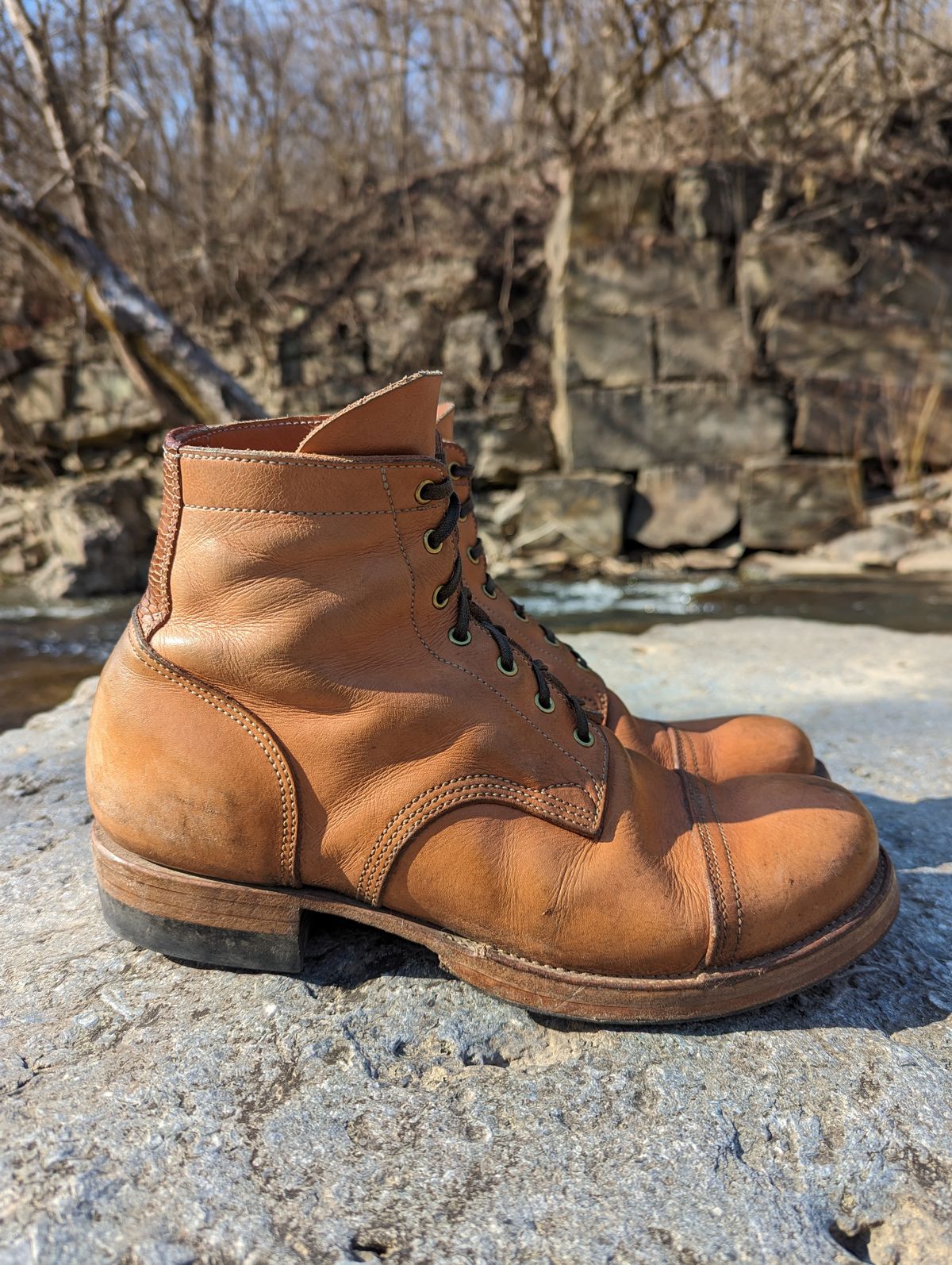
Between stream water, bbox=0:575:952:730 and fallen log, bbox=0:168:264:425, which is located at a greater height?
fallen log, bbox=0:168:264:425

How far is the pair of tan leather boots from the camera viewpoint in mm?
971

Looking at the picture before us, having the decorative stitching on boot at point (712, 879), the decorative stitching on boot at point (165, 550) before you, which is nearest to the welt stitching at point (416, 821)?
the decorative stitching on boot at point (712, 879)

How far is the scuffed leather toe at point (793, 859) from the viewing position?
100 cm

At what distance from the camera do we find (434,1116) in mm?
888

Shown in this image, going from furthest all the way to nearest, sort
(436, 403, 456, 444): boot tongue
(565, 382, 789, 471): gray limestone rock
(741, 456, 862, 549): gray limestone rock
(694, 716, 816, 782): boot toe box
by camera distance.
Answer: (565, 382, 789, 471): gray limestone rock, (741, 456, 862, 549): gray limestone rock, (436, 403, 456, 444): boot tongue, (694, 716, 816, 782): boot toe box

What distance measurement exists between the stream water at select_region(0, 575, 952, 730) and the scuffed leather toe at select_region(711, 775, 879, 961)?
3.13 meters

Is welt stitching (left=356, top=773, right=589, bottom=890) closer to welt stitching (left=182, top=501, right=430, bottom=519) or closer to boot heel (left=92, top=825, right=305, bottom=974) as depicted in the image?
boot heel (left=92, top=825, right=305, bottom=974)

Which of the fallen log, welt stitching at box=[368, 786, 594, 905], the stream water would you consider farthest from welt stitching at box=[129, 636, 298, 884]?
the fallen log

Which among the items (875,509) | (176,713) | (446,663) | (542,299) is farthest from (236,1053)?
(542,299)

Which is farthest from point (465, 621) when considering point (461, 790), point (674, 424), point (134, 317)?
point (674, 424)

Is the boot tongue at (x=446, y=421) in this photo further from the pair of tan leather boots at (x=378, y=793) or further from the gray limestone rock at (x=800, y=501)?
the gray limestone rock at (x=800, y=501)

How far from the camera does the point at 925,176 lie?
6.55 meters

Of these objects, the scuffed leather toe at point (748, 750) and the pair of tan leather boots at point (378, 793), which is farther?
the scuffed leather toe at point (748, 750)

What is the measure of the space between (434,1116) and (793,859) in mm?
513
